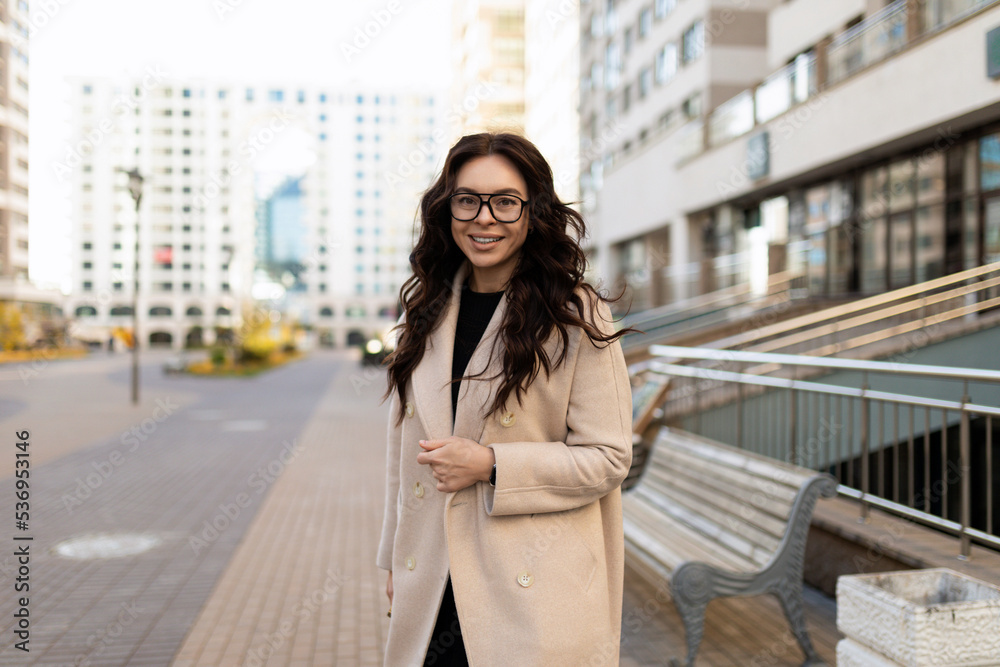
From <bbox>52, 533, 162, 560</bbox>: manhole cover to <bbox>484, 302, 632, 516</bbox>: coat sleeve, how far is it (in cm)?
524

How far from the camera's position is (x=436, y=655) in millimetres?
2119

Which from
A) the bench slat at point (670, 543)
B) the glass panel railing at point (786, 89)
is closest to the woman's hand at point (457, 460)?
the bench slat at point (670, 543)

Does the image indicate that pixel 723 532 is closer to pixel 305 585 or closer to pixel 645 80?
pixel 305 585

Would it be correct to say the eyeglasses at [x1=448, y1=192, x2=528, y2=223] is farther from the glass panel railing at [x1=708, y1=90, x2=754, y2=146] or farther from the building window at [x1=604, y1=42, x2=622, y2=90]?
the building window at [x1=604, y1=42, x2=622, y2=90]

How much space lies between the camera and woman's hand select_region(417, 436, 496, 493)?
6.23 feet

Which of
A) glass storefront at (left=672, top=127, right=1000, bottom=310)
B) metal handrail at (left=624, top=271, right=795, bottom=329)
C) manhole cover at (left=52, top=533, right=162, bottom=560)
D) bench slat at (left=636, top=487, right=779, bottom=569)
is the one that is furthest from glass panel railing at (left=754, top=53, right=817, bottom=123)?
manhole cover at (left=52, top=533, right=162, bottom=560)

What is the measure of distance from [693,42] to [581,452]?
87.3 ft

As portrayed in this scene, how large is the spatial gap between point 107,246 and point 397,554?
4276 inches

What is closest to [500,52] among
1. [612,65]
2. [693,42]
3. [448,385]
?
[612,65]

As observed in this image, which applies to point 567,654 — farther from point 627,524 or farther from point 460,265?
point 627,524

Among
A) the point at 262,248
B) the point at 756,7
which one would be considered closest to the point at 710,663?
the point at 756,7

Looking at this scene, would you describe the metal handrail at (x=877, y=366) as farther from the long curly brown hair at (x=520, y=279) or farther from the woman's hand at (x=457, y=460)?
the woman's hand at (x=457, y=460)

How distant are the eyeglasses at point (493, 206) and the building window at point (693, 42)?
2535 centimetres

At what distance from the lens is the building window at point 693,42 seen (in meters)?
25.1
